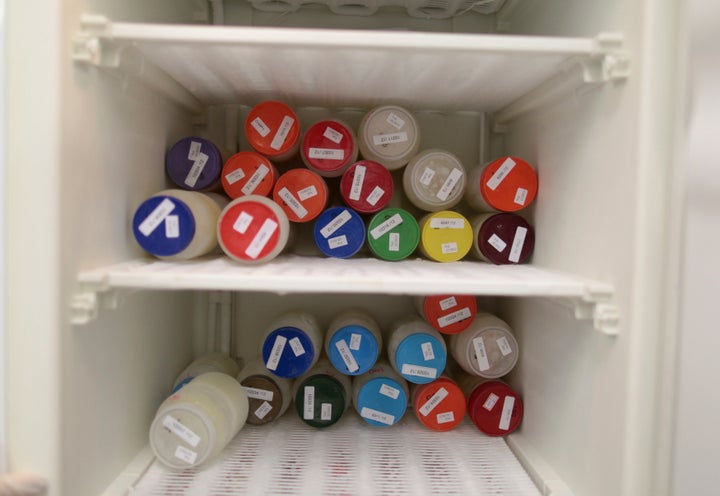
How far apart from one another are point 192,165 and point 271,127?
0.21 m

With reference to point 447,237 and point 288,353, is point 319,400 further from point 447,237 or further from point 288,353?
point 447,237

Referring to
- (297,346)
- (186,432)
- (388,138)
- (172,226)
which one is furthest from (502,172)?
(186,432)

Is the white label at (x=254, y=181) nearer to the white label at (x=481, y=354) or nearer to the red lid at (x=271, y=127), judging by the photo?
the red lid at (x=271, y=127)

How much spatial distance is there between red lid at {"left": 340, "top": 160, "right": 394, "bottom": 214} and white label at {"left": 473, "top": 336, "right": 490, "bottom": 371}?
406 mm

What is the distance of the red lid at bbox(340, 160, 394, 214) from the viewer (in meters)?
1.16

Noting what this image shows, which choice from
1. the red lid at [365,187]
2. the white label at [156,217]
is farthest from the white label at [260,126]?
the white label at [156,217]

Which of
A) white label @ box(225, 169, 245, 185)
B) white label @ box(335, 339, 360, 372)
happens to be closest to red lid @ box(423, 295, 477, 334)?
white label @ box(335, 339, 360, 372)

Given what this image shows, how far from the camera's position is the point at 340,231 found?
3.73 feet

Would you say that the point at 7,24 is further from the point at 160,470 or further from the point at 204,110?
the point at 160,470

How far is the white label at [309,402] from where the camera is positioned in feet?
3.89

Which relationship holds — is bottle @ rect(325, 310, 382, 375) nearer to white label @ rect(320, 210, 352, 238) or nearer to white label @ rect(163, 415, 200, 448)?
white label @ rect(320, 210, 352, 238)

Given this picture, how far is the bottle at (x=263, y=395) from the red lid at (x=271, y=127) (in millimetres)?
554

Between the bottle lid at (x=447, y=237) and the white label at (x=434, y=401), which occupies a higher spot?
the bottle lid at (x=447, y=237)

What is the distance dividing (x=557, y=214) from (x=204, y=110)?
962 mm
